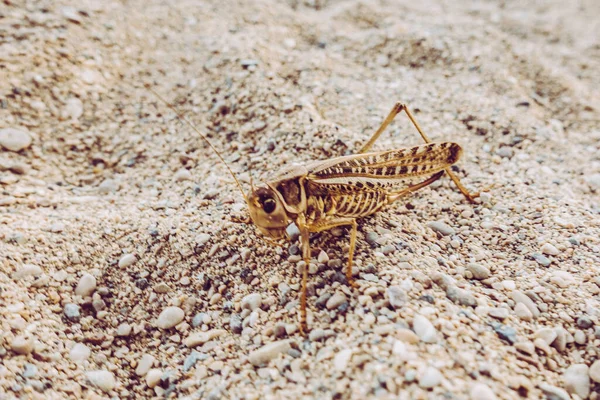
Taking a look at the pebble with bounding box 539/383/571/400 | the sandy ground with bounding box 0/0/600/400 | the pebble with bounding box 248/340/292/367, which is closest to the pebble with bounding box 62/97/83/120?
the sandy ground with bounding box 0/0/600/400

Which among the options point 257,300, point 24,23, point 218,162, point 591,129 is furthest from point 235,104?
A: point 591,129

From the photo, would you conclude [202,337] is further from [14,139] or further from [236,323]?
[14,139]

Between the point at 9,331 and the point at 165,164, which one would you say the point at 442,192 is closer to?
the point at 165,164

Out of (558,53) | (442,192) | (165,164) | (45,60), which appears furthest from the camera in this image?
(558,53)

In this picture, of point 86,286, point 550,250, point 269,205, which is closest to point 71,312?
point 86,286

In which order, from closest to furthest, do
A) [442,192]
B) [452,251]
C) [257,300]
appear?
[257,300]
[452,251]
[442,192]

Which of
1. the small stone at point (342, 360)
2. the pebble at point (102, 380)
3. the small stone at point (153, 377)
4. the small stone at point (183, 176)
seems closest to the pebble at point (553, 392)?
the small stone at point (342, 360)

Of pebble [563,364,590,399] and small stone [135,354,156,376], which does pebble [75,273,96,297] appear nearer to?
small stone [135,354,156,376]

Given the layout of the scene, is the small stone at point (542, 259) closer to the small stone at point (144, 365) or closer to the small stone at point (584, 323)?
the small stone at point (584, 323)
